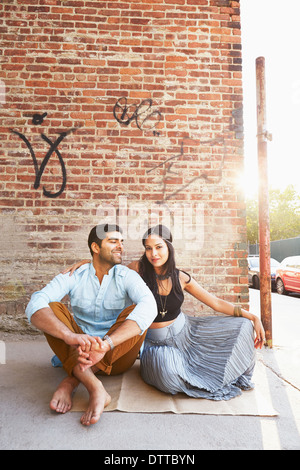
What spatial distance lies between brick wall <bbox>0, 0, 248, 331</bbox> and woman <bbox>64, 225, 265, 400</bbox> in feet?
4.02

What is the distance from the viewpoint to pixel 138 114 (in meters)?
3.99

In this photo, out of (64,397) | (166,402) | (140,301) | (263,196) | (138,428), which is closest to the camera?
(138,428)

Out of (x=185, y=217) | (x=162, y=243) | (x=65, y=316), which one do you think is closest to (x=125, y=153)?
(x=185, y=217)

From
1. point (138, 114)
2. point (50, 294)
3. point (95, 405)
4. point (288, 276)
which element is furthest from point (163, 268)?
point (288, 276)

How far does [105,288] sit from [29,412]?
0.97m

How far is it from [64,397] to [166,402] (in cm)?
68

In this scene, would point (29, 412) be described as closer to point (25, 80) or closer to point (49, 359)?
point (49, 359)

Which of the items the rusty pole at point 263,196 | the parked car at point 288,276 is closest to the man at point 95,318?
A: the rusty pole at point 263,196

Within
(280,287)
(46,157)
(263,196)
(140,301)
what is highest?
(46,157)

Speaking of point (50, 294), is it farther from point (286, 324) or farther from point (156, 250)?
point (286, 324)

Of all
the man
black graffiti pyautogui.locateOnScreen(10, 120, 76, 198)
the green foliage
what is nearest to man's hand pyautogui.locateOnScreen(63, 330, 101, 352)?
the man

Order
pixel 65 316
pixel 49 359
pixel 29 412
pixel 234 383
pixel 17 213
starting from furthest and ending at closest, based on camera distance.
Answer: pixel 17 213
pixel 49 359
pixel 234 383
pixel 65 316
pixel 29 412

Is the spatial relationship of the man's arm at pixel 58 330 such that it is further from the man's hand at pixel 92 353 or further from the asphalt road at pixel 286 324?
the asphalt road at pixel 286 324

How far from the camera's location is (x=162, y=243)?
2.65 metres
